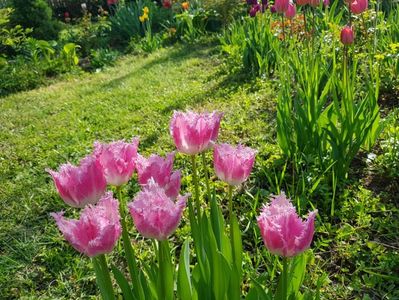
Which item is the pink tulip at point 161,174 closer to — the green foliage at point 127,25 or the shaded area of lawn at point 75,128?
the shaded area of lawn at point 75,128

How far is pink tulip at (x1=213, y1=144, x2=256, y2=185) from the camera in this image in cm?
130

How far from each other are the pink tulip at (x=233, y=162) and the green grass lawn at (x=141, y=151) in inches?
32.6

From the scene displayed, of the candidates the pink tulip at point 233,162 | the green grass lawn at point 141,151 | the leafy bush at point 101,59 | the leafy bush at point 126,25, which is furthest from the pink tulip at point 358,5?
the leafy bush at point 126,25

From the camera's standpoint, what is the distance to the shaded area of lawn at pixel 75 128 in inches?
94.3

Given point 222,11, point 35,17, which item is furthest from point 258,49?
point 35,17

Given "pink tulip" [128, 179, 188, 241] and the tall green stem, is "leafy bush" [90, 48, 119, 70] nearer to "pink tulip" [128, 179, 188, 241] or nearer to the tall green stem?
the tall green stem

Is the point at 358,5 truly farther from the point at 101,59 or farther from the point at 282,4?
the point at 101,59

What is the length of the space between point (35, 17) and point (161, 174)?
853 cm

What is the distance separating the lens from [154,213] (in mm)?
1067

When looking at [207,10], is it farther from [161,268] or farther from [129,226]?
[161,268]

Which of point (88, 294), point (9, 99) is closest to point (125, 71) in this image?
point (9, 99)

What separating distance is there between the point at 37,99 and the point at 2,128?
1.01 meters

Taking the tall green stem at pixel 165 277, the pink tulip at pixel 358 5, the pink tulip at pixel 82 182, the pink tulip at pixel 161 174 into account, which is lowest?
the tall green stem at pixel 165 277

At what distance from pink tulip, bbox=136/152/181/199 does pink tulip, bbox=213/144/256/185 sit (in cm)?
14
